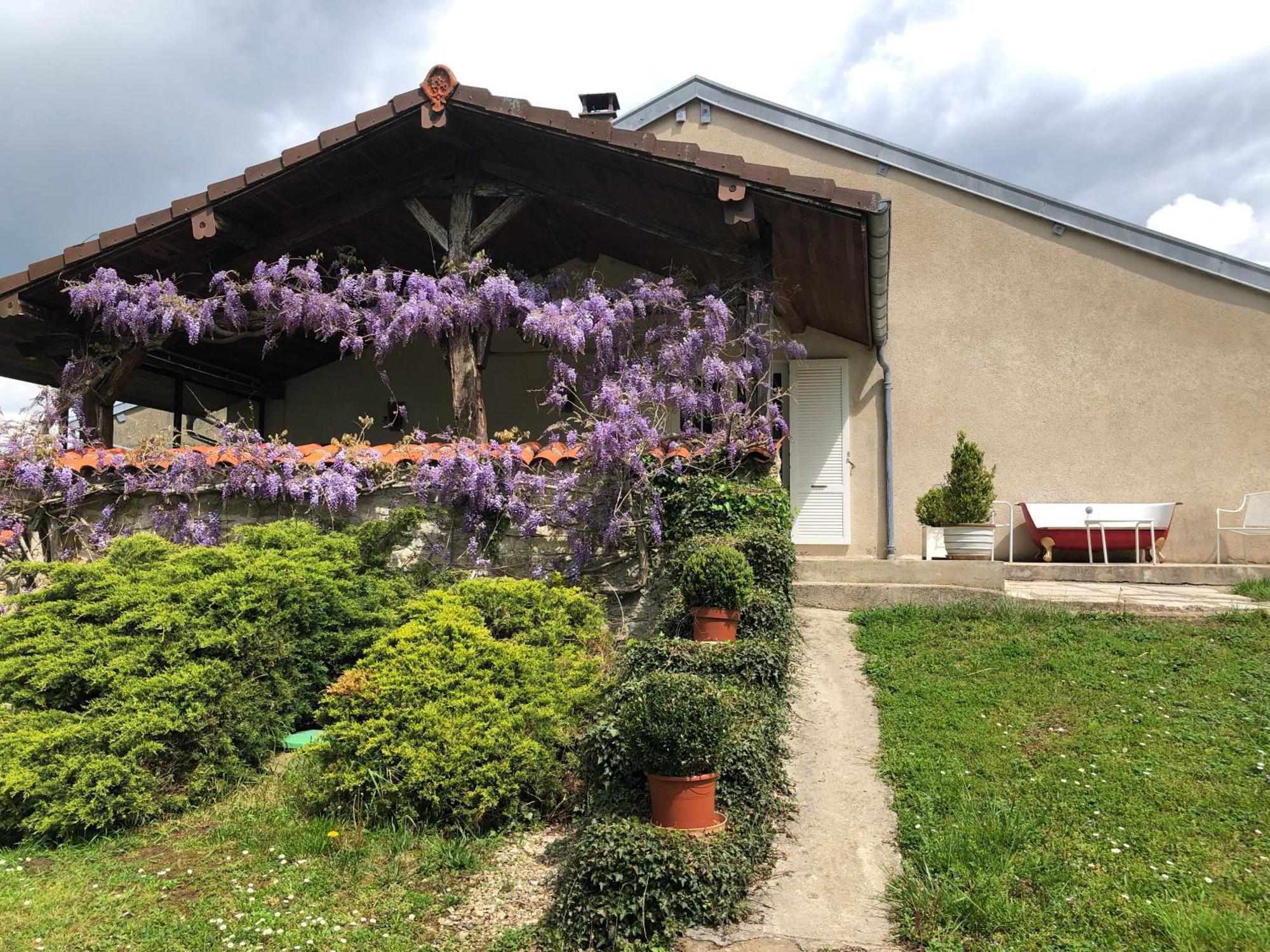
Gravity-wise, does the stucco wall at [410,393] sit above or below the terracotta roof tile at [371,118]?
below

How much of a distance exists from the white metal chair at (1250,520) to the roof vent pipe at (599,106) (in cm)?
774

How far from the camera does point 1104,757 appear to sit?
427cm

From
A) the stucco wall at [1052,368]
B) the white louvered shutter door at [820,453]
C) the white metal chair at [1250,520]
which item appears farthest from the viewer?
the white louvered shutter door at [820,453]

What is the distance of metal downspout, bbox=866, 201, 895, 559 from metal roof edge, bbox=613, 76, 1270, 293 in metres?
1.53

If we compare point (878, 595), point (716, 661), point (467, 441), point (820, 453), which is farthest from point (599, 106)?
point (716, 661)

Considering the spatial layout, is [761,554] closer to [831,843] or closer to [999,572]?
[831,843]

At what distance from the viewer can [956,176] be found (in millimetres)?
9672

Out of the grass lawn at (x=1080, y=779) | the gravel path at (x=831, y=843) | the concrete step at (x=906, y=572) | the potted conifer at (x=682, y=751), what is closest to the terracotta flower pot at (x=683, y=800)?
the potted conifer at (x=682, y=751)

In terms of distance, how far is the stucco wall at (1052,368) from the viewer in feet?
29.3

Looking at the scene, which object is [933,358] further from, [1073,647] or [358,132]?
[358,132]

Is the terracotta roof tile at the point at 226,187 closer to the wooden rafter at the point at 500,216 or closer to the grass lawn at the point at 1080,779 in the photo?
the wooden rafter at the point at 500,216

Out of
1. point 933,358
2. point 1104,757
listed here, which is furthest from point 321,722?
point 933,358

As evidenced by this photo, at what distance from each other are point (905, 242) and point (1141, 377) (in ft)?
9.42

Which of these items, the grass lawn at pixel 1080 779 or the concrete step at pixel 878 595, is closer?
the grass lawn at pixel 1080 779
